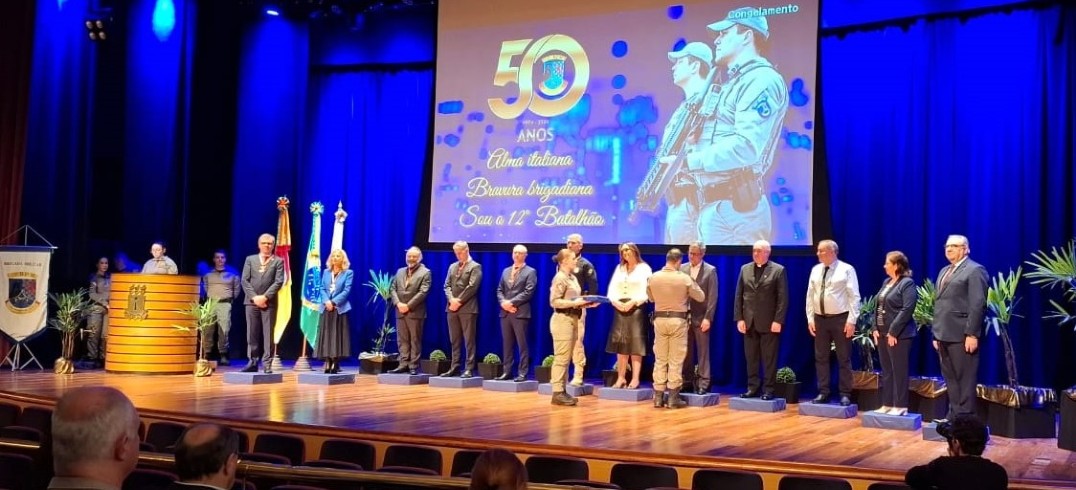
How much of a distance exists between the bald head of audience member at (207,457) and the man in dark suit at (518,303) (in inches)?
268

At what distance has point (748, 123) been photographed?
9.07 m

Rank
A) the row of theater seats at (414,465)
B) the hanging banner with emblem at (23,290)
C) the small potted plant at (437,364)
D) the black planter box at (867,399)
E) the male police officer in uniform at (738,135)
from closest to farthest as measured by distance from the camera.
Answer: the row of theater seats at (414,465)
the black planter box at (867,399)
the male police officer in uniform at (738,135)
the hanging banner with emblem at (23,290)
the small potted plant at (437,364)

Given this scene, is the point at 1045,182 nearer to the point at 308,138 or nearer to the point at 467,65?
the point at 467,65

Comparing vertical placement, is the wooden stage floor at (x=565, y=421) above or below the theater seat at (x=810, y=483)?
below

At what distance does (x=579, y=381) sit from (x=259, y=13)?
672 centimetres

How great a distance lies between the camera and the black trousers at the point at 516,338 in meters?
9.27

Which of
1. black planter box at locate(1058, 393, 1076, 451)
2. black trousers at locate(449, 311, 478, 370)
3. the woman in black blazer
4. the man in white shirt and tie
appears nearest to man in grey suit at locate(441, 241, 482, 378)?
black trousers at locate(449, 311, 478, 370)

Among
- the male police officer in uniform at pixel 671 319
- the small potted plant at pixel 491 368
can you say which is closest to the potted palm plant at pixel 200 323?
the small potted plant at pixel 491 368

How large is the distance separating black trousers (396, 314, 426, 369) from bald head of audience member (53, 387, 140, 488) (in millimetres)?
7690

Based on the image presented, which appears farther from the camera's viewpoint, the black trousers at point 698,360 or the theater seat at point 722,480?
the black trousers at point 698,360

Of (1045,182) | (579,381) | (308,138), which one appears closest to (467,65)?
(308,138)

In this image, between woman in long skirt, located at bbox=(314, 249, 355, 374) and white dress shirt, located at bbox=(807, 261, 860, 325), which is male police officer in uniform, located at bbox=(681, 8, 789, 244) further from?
woman in long skirt, located at bbox=(314, 249, 355, 374)

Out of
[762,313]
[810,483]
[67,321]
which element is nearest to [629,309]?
[762,313]

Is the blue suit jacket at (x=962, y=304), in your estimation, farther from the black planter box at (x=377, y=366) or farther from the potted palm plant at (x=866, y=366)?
the black planter box at (x=377, y=366)
